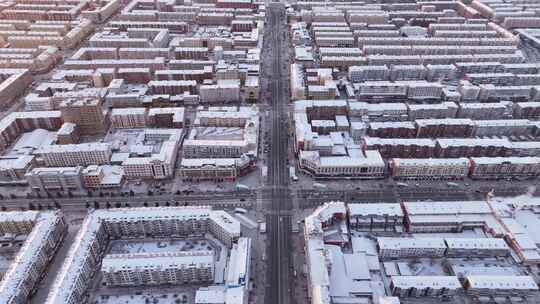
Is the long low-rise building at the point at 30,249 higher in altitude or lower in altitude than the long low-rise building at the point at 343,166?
lower

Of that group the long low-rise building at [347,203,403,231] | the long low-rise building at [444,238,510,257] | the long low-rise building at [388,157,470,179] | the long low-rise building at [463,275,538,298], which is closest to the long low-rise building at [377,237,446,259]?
the long low-rise building at [444,238,510,257]

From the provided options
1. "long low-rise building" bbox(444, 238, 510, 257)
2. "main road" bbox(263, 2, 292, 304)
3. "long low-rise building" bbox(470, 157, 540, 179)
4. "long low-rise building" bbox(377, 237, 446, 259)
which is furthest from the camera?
"long low-rise building" bbox(470, 157, 540, 179)

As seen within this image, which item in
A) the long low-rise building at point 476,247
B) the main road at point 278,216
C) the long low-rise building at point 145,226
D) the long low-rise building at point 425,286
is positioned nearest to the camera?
the long low-rise building at point 425,286

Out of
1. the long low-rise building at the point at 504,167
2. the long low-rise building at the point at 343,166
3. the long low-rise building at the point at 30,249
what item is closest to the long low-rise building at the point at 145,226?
the long low-rise building at the point at 30,249

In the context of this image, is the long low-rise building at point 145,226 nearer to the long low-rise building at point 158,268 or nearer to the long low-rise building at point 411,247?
the long low-rise building at point 158,268

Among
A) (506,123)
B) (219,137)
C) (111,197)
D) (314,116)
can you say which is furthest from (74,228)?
(506,123)

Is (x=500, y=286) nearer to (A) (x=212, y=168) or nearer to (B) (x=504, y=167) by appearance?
(B) (x=504, y=167)

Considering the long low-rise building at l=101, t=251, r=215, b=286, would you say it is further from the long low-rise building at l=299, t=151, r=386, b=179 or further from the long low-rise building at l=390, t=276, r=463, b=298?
the long low-rise building at l=299, t=151, r=386, b=179

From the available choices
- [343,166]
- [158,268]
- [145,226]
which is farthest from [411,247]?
[145,226]

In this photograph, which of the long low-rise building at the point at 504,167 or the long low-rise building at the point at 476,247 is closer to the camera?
the long low-rise building at the point at 476,247

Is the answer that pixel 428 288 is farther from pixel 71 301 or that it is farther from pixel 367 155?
pixel 71 301

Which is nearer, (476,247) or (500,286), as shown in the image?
(500,286)
